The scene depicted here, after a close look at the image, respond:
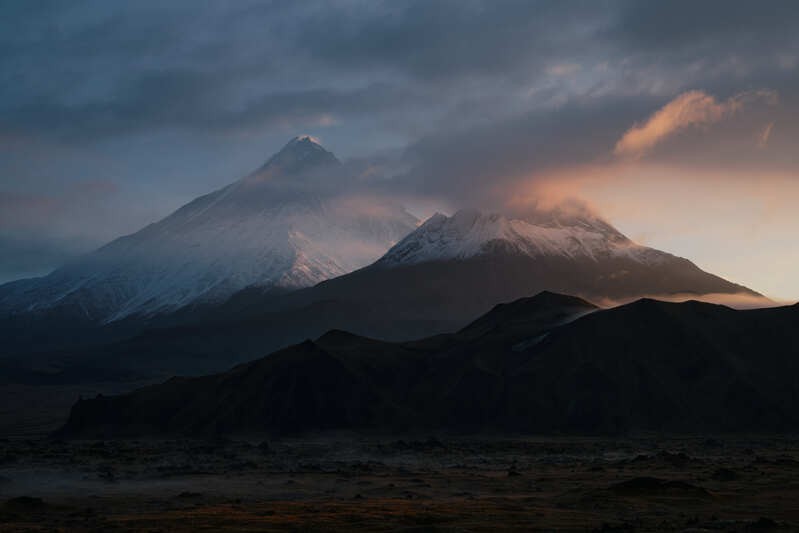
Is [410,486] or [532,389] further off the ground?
[532,389]

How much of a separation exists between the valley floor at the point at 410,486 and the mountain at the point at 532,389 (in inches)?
676

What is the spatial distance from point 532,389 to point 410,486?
88.4 metres

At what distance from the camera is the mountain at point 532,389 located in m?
172

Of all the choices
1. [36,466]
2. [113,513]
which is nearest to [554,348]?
[36,466]

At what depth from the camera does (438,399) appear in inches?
7229

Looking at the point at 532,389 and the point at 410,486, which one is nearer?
the point at 410,486

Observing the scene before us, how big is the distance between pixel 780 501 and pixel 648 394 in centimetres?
10245

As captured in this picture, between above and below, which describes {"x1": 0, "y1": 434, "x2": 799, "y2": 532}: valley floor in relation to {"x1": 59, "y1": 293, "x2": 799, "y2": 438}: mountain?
below

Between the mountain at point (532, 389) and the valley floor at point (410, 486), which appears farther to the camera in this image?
the mountain at point (532, 389)

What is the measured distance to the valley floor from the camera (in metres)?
67.6

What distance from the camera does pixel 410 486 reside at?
95.4 meters

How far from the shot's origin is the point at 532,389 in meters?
181

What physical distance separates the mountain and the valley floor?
17.2 meters

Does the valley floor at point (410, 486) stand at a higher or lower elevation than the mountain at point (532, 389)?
lower
